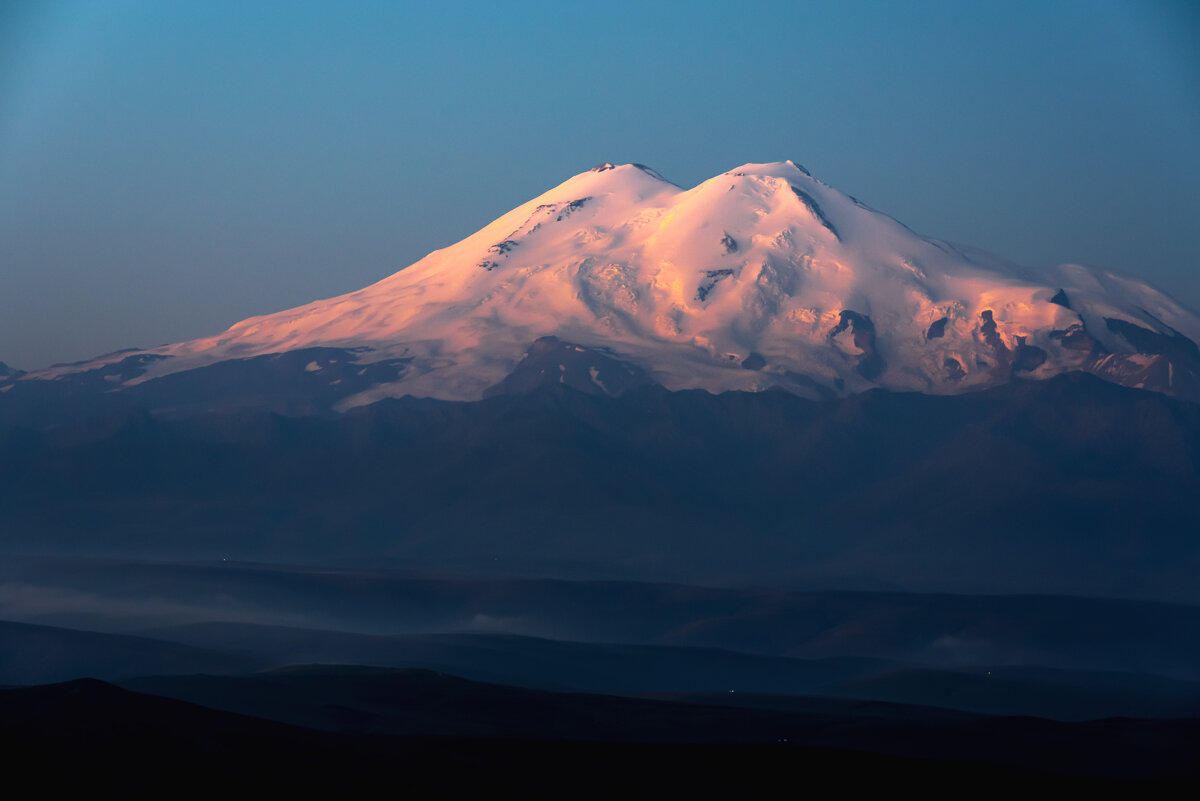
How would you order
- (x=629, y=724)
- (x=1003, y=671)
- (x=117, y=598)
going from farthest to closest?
1. (x=117, y=598)
2. (x=1003, y=671)
3. (x=629, y=724)

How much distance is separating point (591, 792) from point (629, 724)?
21.6 meters

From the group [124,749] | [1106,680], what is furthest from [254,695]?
[1106,680]

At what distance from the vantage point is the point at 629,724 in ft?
272

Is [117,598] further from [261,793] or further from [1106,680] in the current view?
[261,793]

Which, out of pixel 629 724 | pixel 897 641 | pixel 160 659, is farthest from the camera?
pixel 897 641

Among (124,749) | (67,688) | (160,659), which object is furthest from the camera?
(160,659)

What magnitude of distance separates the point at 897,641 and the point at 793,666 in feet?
70.2

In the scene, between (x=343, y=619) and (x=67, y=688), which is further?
(x=343, y=619)

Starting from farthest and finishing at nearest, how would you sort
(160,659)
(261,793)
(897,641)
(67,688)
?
(897,641), (160,659), (67,688), (261,793)

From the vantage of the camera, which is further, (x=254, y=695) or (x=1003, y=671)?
(x=1003, y=671)

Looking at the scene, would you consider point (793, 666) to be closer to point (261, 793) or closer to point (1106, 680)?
point (1106, 680)

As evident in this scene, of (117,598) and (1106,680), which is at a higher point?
(117,598)

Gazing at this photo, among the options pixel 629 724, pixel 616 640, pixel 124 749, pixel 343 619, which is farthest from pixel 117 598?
pixel 124 749

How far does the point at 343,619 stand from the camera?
Answer: 167375 millimetres
